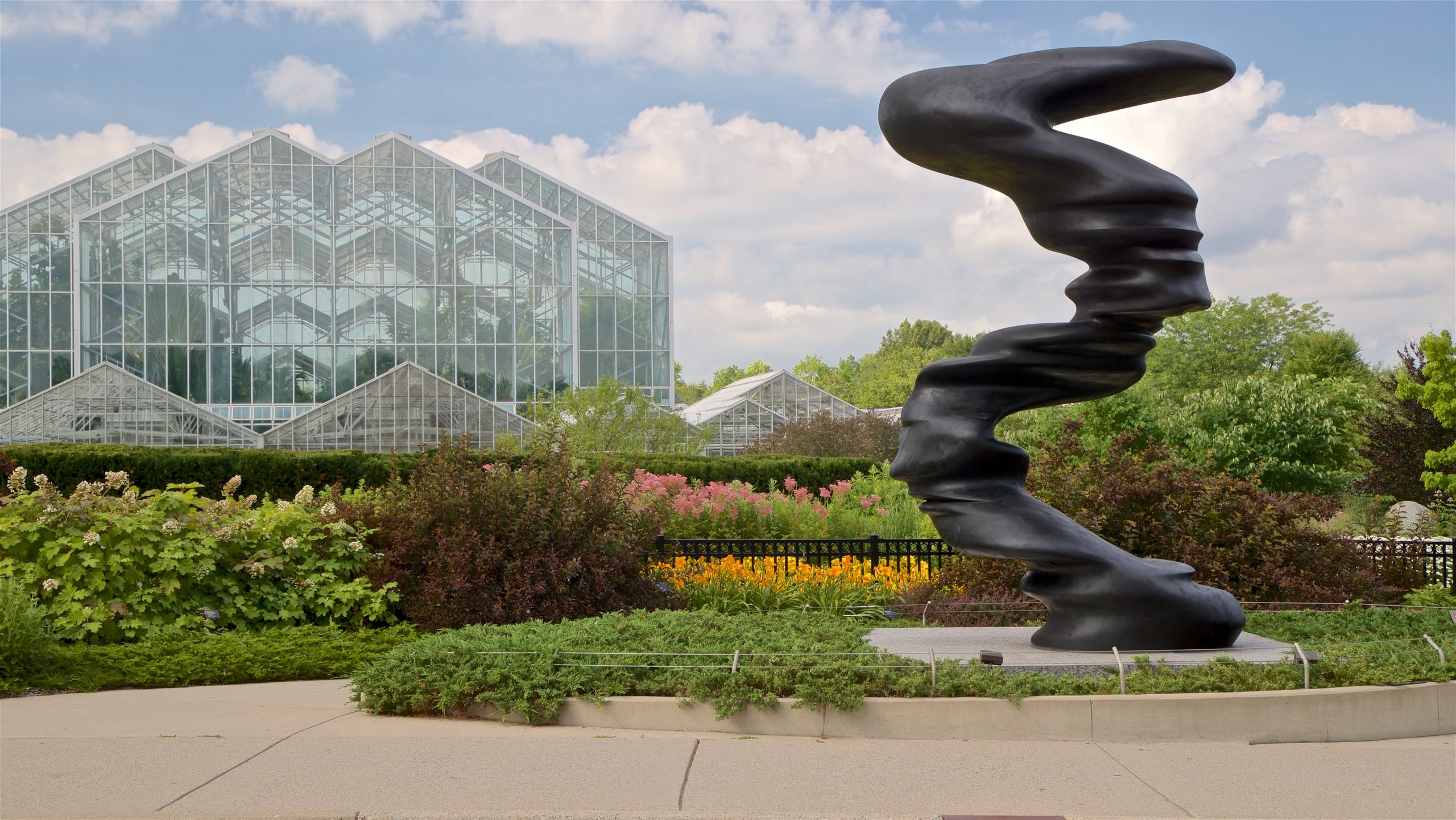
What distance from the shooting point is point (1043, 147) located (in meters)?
6.68

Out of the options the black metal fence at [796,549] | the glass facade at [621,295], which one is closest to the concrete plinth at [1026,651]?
the black metal fence at [796,549]

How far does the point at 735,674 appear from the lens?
227 inches

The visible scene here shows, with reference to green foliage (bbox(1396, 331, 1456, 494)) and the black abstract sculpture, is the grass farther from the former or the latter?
green foliage (bbox(1396, 331, 1456, 494))

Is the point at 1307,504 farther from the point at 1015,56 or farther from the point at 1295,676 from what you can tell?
the point at 1015,56

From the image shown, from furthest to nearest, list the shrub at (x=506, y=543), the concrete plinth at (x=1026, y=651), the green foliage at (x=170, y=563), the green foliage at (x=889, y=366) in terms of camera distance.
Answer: the green foliage at (x=889, y=366) < the shrub at (x=506, y=543) < the green foliage at (x=170, y=563) < the concrete plinth at (x=1026, y=651)

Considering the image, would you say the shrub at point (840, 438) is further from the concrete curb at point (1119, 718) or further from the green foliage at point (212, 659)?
the concrete curb at point (1119, 718)

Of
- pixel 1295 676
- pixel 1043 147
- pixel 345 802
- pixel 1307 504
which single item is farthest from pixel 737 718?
pixel 1307 504

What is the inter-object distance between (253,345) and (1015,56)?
35.4 m

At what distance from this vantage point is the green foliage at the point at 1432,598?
962 cm

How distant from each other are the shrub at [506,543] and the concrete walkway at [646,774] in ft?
8.62

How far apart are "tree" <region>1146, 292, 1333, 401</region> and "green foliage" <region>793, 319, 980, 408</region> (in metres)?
27.3

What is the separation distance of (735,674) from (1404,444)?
1144 inches

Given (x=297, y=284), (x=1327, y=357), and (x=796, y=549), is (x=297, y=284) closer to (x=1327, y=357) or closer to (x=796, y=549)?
(x=796, y=549)

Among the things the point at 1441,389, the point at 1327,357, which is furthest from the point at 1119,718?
the point at 1327,357
